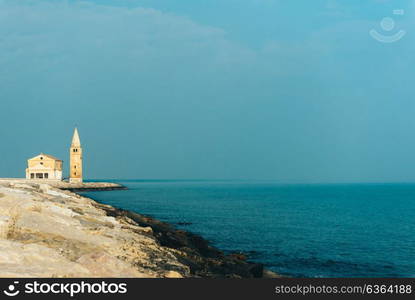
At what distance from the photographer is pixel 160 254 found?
18.8 metres

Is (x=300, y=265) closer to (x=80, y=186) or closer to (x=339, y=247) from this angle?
(x=339, y=247)

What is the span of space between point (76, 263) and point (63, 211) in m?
11.3

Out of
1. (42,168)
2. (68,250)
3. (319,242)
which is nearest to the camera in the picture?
(68,250)

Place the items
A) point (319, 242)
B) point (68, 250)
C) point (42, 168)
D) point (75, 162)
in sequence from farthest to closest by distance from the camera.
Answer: point (75, 162), point (42, 168), point (319, 242), point (68, 250)

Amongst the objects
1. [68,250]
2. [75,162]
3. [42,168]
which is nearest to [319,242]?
[68,250]

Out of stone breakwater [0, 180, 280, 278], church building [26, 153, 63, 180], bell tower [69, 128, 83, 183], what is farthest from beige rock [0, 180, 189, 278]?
bell tower [69, 128, 83, 183]

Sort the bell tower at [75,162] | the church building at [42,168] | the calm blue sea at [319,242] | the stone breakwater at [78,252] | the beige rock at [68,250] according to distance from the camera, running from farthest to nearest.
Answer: the bell tower at [75,162], the church building at [42,168], the calm blue sea at [319,242], the stone breakwater at [78,252], the beige rock at [68,250]

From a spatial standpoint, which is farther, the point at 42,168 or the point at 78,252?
the point at 42,168

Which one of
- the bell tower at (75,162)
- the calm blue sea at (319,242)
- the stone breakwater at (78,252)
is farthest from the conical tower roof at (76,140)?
the stone breakwater at (78,252)

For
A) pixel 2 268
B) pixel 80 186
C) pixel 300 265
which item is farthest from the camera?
pixel 80 186

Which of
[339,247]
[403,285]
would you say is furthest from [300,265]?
[403,285]

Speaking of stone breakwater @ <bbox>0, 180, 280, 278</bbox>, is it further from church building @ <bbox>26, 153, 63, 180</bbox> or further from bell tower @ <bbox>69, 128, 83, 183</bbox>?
bell tower @ <bbox>69, 128, 83, 183</bbox>

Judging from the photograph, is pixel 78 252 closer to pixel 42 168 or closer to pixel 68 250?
pixel 68 250

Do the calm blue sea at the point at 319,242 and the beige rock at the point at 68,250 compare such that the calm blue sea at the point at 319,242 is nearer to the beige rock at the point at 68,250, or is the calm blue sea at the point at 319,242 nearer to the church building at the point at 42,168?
the beige rock at the point at 68,250
